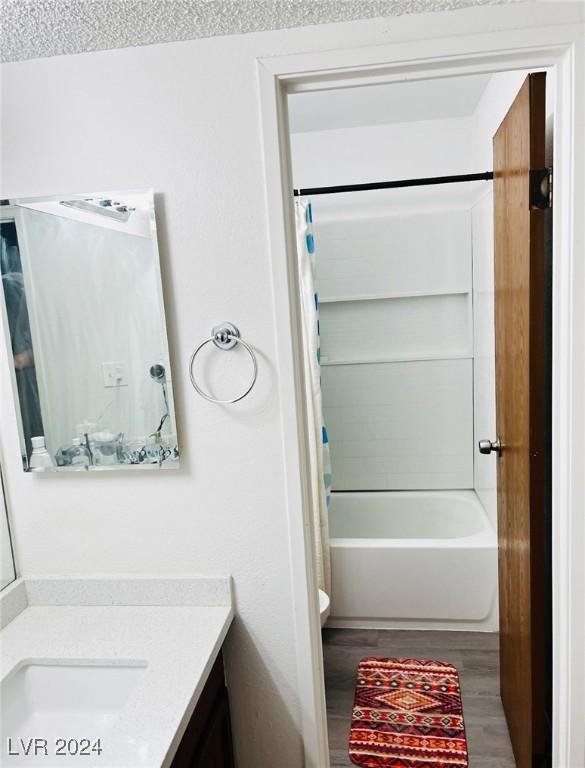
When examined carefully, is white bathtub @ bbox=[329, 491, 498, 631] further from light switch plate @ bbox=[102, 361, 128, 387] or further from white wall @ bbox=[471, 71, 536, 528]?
light switch plate @ bbox=[102, 361, 128, 387]

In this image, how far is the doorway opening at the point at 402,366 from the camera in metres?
2.64

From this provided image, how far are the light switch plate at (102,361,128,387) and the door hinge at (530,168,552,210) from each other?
46.9 inches

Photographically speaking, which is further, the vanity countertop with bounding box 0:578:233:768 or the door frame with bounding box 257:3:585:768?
the door frame with bounding box 257:3:585:768

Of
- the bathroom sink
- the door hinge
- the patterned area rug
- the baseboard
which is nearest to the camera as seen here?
the bathroom sink

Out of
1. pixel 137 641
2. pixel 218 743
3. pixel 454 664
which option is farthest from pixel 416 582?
pixel 137 641

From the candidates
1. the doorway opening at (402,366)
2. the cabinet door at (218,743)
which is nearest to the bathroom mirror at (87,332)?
the cabinet door at (218,743)

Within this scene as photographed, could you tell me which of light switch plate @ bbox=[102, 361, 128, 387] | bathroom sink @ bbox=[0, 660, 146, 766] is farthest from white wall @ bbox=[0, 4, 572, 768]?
bathroom sink @ bbox=[0, 660, 146, 766]

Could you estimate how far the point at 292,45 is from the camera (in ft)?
4.25

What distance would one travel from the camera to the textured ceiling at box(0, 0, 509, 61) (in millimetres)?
1168

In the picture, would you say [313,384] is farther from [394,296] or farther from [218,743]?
[218,743]

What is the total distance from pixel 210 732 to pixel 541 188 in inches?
64.5

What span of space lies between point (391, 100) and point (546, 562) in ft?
7.32

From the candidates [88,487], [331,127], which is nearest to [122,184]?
[88,487]

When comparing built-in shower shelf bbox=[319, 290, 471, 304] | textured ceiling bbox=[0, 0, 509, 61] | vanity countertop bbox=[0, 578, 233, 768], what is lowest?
vanity countertop bbox=[0, 578, 233, 768]
